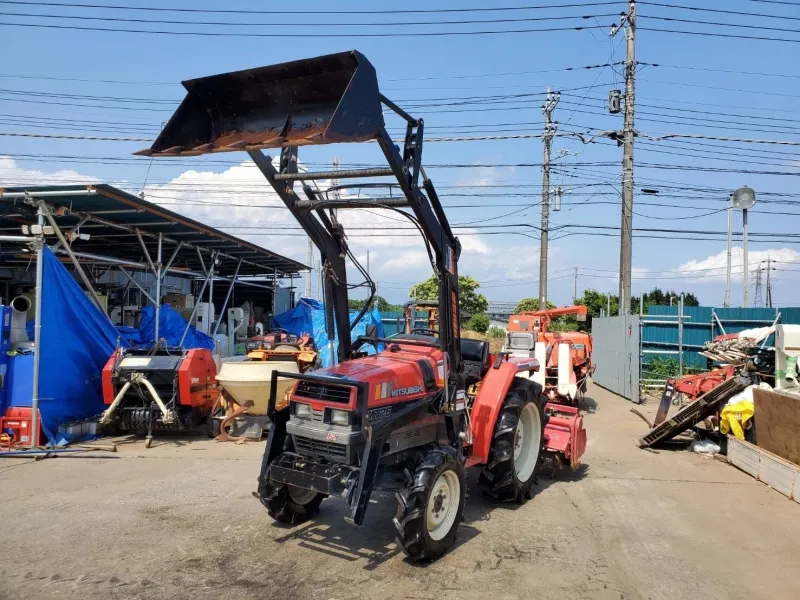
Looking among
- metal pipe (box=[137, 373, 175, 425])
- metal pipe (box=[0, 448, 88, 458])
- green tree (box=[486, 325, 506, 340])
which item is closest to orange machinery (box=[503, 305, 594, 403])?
metal pipe (box=[137, 373, 175, 425])

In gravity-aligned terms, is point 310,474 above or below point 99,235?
below

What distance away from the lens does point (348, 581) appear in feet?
13.8

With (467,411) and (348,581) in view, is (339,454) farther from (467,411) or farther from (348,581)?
(467,411)

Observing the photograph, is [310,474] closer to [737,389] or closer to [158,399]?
[158,399]

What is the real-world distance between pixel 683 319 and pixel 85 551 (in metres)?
14.3

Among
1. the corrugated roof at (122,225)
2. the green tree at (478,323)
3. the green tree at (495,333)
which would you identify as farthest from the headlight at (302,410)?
the green tree at (495,333)

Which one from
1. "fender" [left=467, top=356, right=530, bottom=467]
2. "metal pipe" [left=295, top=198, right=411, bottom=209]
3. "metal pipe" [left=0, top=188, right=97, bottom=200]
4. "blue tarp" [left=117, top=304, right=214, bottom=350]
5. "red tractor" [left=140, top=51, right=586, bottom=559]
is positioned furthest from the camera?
"blue tarp" [left=117, top=304, right=214, bottom=350]

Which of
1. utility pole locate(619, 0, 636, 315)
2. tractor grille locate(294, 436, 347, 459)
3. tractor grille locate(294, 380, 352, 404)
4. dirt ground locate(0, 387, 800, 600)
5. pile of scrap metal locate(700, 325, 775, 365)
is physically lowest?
dirt ground locate(0, 387, 800, 600)

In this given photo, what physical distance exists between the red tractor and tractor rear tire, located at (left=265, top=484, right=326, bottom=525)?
0.04 ft

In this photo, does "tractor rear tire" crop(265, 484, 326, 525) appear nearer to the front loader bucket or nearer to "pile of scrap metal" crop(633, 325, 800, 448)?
the front loader bucket

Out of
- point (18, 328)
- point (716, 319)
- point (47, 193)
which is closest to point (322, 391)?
point (47, 193)

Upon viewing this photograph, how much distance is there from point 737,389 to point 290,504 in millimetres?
6639

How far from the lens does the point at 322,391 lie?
15.4ft

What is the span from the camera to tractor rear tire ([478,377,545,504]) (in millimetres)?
5648
